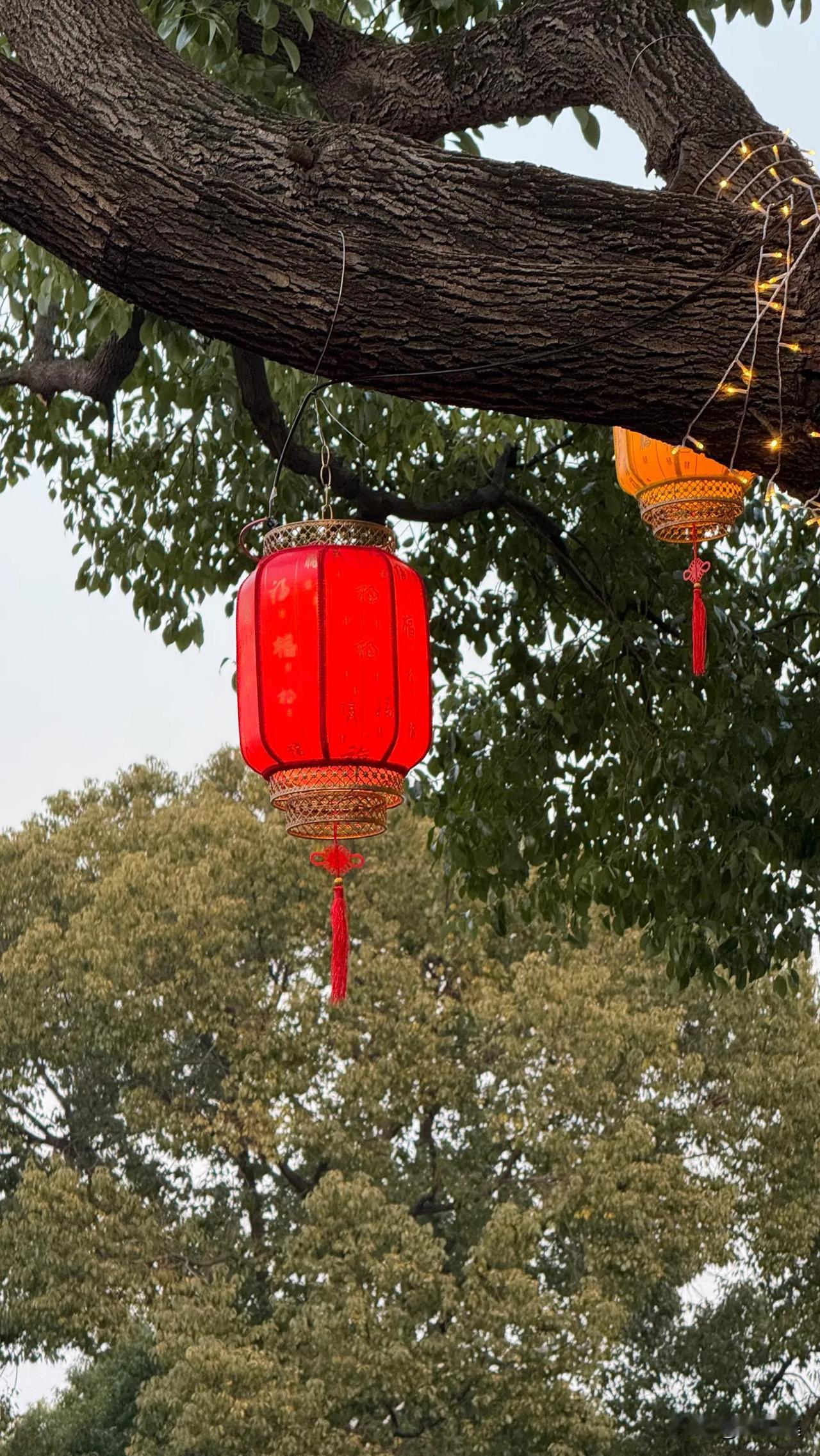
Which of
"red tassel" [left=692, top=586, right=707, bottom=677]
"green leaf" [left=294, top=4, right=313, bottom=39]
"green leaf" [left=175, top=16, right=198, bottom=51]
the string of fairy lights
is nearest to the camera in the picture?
the string of fairy lights

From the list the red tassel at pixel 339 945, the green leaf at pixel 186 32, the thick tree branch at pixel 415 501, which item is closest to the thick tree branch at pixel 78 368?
the thick tree branch at pixel 415 501

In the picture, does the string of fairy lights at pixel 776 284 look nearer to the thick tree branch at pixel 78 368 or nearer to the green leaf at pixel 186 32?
the green leaf at pixel 186 32

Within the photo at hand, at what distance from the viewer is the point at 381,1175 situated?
15.0m

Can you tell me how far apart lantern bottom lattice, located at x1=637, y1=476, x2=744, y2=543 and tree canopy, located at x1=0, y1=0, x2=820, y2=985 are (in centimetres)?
83

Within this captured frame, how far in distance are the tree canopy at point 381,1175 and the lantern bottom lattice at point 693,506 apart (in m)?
9.81

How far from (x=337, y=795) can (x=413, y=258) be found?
47.0 inches

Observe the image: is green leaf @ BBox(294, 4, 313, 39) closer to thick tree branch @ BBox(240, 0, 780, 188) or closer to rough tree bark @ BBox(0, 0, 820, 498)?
thick tree branch @ BBox(240, 0, 780, 188)

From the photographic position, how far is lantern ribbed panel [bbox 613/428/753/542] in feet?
13.7

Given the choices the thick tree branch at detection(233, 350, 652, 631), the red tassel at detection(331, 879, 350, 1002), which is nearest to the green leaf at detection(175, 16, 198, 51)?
the thick tree branch at detection(233, 350, 652, 631)

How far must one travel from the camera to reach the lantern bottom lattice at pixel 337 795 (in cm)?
352

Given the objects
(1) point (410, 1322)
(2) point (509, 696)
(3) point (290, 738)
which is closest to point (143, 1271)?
Answer: (1) point (410, 1322)

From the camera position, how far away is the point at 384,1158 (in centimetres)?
1505

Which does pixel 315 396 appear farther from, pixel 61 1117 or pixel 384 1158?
pixel 61 1117

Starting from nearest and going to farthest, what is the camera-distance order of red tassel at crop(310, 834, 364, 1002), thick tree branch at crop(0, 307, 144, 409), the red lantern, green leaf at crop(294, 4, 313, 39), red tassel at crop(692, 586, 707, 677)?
the red lantern, red tassel at crop(310, 834, 364, 1002), red tassel at crop(692, 586, 707, 677), green leaf at crop(294, 4, 313, 39), thick tree branch at crop(0, 307, 144, 409)
